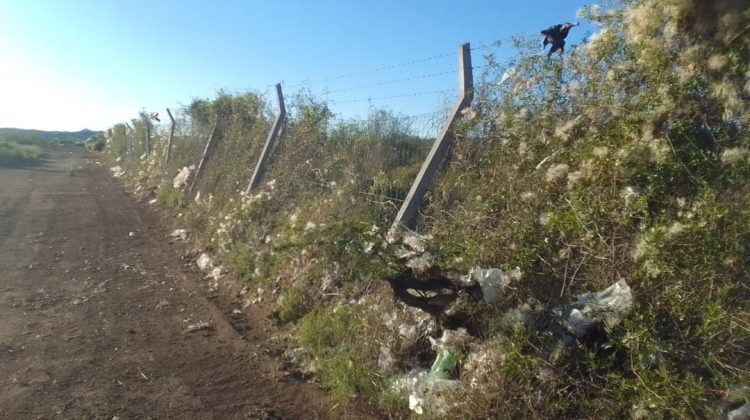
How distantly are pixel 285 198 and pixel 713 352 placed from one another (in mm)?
5478

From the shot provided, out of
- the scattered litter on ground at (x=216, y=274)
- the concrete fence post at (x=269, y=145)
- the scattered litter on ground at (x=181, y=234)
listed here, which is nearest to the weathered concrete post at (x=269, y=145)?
the concrete fence post at (x=269, y=145)

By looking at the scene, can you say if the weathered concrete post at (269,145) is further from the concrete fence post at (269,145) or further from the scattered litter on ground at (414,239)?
the scattered litter on ground at (414,239)

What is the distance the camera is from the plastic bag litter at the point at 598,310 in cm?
299

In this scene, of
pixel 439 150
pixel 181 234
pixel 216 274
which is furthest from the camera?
pixel 181 234

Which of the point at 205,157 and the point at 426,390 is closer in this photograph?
the point at 426,390

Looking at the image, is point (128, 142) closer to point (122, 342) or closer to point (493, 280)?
point (122, 342)

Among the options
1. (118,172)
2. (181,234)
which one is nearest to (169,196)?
(181,234)

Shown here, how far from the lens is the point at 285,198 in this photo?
7.25 m

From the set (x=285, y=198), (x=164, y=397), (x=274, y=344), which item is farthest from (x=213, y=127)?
(x=164, y=397)

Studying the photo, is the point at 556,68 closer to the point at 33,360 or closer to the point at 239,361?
the point at 239,361

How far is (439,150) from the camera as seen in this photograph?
16.0 feet

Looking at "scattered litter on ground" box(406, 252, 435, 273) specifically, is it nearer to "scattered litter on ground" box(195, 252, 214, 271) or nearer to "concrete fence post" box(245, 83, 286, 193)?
"scattered litter on ground" box(195, 252, 214, 271)

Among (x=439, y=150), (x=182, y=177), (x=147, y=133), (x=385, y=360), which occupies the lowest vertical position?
(x=385, y=360)

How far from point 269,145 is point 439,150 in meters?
4.23
